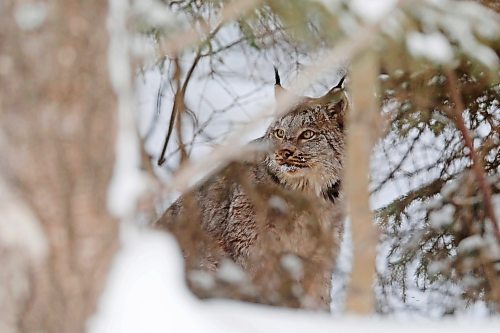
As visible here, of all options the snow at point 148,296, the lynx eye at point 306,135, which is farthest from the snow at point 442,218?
the snow at point 148,296

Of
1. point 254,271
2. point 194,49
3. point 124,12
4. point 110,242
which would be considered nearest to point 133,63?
point 124,12

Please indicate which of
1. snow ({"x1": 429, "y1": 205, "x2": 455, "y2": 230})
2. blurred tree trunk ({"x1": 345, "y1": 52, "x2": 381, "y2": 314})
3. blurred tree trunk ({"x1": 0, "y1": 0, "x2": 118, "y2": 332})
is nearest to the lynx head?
snow ({"x1": 429, "y1": 205, "x2": 455, "y2": 230})

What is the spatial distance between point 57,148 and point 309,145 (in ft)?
12.1

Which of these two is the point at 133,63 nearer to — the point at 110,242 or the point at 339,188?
the point at 110,242

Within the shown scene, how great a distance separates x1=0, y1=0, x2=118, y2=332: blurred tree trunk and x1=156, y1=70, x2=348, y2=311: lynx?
263 centimetres

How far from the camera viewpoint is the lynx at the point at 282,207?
191 inches

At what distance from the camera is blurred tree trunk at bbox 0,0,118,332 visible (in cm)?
192

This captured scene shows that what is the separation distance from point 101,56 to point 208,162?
368mm

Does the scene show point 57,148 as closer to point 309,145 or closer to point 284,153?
point 284,153

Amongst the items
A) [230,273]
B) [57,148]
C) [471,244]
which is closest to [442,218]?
[471,244]

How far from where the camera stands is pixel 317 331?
2.27 meters

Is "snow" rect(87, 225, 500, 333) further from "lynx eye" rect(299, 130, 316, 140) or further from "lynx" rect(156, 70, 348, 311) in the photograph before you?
"lynx eye" rect(299, 130, 316, 140)

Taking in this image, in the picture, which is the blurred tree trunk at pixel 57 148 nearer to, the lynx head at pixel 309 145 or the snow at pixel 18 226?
the snow at pixel 18 226

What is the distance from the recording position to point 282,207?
5324 mm
